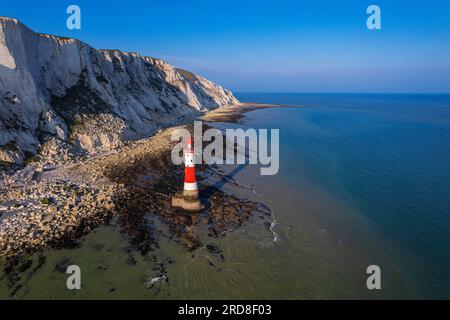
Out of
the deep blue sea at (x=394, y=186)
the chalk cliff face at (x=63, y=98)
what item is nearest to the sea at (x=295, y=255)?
the deep blue sea at (x=394, y=186)

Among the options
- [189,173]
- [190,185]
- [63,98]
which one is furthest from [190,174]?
[63,98]

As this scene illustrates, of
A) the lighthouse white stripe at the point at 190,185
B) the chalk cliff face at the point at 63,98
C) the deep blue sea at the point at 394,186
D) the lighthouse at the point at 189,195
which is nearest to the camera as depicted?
the deep blue sea at the point at 394,186

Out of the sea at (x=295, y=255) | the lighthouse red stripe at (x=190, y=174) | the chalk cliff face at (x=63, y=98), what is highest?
the chalk cliff face at (x=63, y=98)

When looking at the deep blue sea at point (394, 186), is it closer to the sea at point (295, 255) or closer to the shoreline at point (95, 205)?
the sea at point (295, 255)

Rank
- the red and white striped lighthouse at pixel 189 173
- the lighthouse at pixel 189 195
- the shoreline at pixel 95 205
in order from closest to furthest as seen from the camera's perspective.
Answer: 1. the shoreline at pixel 95 205
2. the red and white striped lighthouse at pixel 189 173
3. the lighthouse at pixel 189 195

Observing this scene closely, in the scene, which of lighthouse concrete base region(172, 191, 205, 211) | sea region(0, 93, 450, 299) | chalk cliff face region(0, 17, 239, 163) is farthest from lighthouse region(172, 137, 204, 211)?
chalk cliff face region(0, 17, 239, 163)

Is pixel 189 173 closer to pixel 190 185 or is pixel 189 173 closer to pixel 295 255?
pixel 190 185
